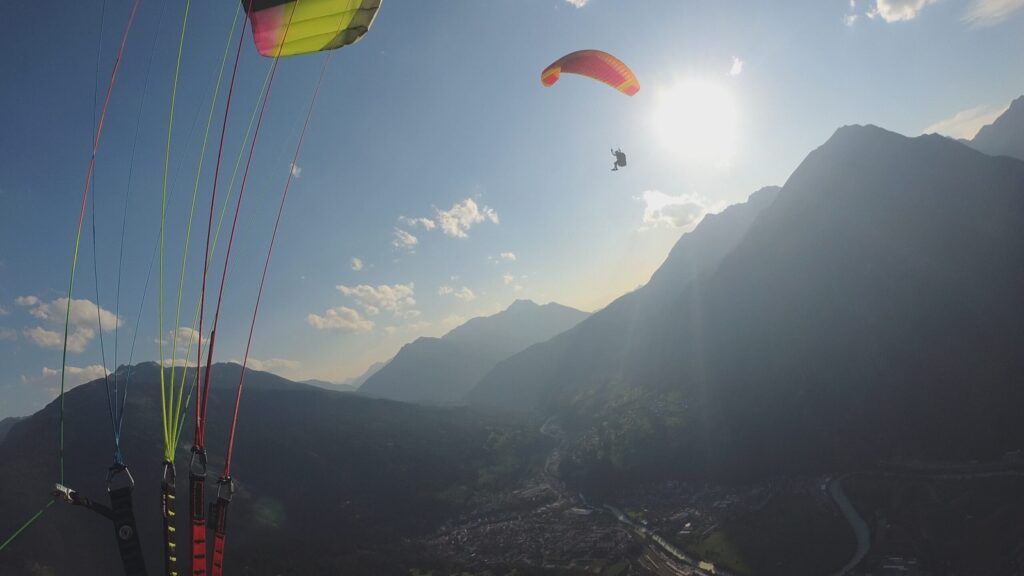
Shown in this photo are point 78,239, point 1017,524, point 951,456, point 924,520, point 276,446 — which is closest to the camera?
point 78,239

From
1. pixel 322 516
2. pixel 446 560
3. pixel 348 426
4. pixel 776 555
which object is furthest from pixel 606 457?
pixel 348 426

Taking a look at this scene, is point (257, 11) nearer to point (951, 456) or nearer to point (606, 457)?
point (951, 456)

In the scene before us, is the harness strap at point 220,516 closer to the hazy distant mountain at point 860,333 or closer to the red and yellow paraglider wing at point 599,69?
the red and yellow paraglider wing at point 599,69

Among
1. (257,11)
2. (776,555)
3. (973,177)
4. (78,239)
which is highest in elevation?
(973,177)

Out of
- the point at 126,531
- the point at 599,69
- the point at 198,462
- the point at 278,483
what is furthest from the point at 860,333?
the point at 278,483

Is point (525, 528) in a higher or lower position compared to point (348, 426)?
lower

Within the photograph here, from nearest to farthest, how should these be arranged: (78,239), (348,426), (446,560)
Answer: (78,239) < (446,560) < (348,426)
